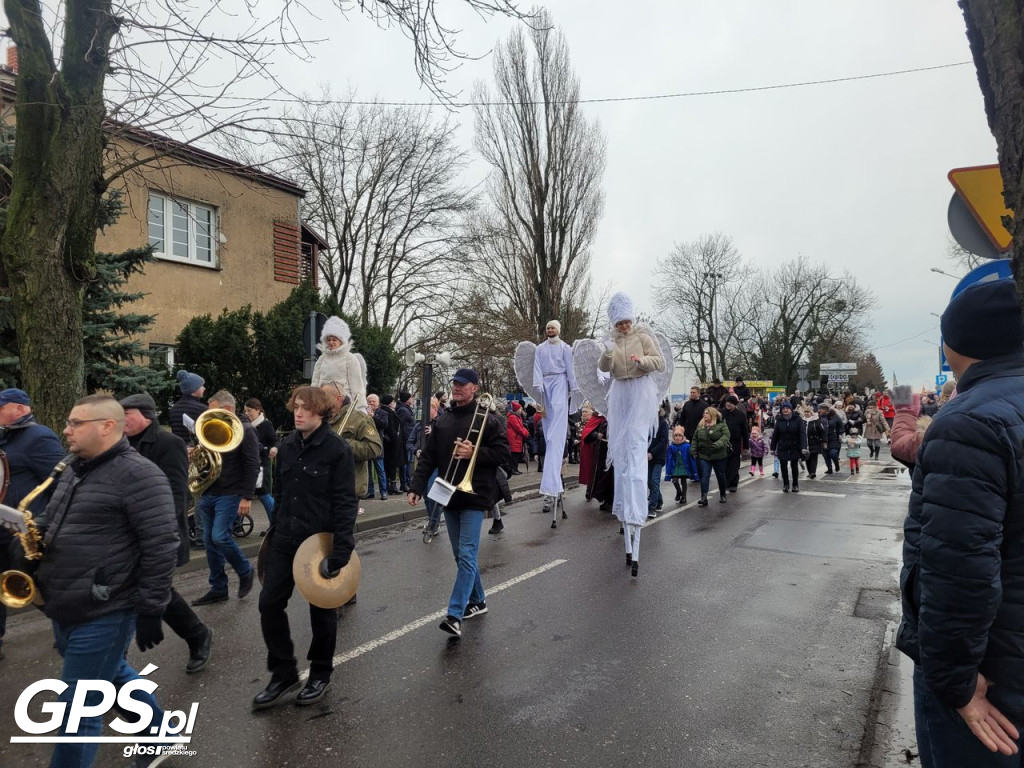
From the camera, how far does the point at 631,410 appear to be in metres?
7.12

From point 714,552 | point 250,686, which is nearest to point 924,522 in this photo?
point 250,686

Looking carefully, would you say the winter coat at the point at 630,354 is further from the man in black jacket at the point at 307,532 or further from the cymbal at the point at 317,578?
the cymbal at the point at 317,578

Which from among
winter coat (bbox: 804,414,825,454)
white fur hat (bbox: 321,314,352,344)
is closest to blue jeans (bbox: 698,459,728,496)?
winter coat (bbox: 804,414,825,454)

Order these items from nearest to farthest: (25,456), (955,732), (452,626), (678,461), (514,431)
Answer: (955,732), (25,456), (452,626), (678,461), (514,431)

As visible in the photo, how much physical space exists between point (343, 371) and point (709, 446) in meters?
6.54

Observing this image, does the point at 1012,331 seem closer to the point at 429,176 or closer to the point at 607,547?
the point at 607,547

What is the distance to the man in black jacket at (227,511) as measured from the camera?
6.02m

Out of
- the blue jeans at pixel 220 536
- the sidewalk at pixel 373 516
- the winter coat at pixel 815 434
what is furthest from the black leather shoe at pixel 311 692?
the winter coat at pixel 815 434

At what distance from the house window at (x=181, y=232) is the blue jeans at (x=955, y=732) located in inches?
611

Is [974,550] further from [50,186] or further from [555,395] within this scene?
[555,395]

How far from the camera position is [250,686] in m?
4.32

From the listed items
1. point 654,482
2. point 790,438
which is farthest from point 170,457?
point 790,438

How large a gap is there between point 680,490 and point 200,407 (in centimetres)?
835

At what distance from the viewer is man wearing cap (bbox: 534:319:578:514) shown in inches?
389
